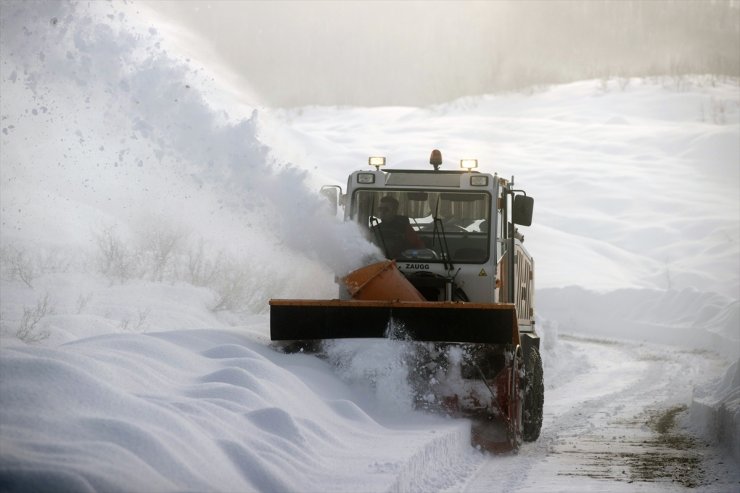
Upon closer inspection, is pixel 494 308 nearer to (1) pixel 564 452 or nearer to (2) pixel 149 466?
(1) pixel 564 452

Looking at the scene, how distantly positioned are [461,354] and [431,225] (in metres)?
1.93

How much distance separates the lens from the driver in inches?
429

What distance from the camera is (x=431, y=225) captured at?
1102 cm

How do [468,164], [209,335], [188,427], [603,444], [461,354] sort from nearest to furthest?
[188,427] → [461,354] → [603,444] → [209,335] → [468,164]

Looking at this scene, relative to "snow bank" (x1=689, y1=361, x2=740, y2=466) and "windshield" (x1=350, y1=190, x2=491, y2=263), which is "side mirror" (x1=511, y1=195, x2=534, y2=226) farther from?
"snow bank" (x1=689, y1=361, x2=740, y2=466)

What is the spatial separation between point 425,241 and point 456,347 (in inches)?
68.8

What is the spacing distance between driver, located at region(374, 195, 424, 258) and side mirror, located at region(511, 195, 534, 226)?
1.06 m

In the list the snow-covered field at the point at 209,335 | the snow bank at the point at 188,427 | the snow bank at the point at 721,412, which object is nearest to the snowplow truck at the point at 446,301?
the snow-covered field at the point at 209,335

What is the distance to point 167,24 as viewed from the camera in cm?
2261

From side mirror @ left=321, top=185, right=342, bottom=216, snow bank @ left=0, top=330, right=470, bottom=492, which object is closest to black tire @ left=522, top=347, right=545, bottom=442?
snow bank @ left=0, top=330, right=470, bottom=492

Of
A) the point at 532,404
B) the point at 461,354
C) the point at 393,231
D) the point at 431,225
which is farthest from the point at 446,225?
the point at 532,404

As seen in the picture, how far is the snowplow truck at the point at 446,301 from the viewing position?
949cm

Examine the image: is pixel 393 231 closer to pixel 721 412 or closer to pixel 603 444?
pixel 603 444

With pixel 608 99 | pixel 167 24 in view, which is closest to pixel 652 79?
pixel 608 99
